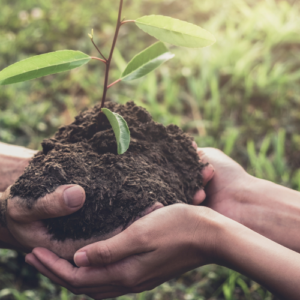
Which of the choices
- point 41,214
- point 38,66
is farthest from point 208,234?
point 38,66

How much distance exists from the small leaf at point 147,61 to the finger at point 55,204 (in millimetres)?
423

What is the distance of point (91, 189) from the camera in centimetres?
104

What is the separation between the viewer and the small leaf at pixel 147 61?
1102 mm

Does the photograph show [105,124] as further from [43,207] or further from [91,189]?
[43,207]

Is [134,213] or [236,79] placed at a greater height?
[236,79]

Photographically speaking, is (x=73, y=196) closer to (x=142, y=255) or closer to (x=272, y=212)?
(x=142, y=255)

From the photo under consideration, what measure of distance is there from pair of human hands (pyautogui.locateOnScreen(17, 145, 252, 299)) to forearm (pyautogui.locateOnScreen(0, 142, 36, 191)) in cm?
47

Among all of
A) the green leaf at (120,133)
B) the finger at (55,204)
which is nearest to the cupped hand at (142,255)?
the finger at (55,204)

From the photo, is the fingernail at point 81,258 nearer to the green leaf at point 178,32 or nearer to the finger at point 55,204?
the finger at point 55,204

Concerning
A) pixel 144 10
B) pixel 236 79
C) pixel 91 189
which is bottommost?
pixel 91 189

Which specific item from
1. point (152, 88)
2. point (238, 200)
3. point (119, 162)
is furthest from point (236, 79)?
point (119, 162)

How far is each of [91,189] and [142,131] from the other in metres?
0.32

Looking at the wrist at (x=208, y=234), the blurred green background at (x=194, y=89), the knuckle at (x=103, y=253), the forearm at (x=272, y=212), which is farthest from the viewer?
the blurred green background at (x=194, y=89)

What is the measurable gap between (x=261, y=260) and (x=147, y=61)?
0.75 metres
